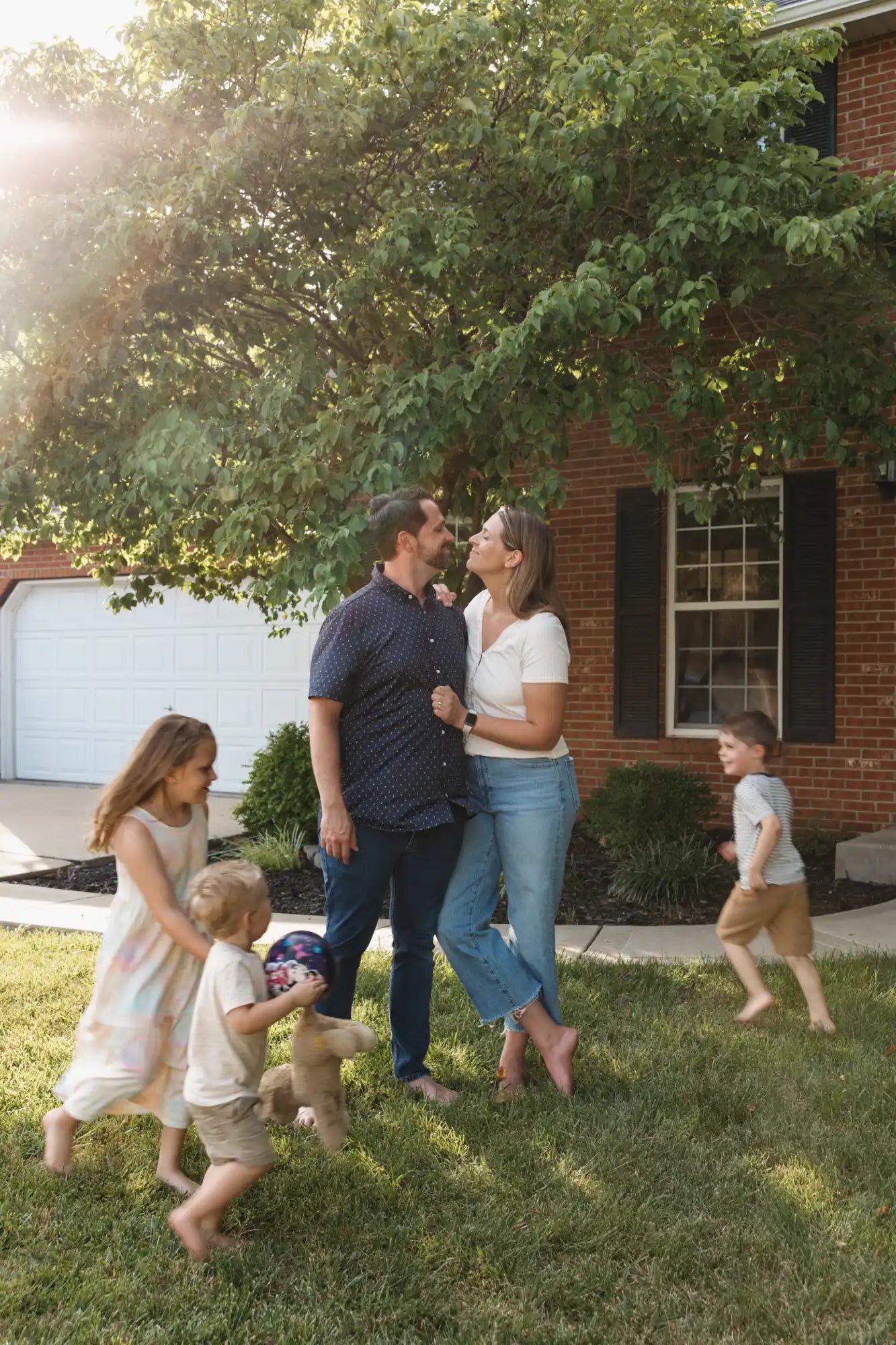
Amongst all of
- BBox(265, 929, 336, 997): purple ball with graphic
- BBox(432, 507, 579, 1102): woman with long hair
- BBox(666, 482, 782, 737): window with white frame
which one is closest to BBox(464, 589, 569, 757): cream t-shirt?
BBox(432, 507, 579, 1102): woman with long hair

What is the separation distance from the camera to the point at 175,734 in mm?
3156

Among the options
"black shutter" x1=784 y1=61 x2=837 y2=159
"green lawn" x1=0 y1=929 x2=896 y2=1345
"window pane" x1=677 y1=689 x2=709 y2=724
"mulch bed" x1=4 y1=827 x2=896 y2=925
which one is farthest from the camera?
"window pane" x1=677 y1=689 x2=709 y2=724

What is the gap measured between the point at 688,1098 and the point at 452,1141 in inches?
31.1

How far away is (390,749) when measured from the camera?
362 cm

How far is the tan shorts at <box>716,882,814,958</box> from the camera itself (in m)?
4.45

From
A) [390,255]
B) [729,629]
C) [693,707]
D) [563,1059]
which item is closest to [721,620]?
[729,629]

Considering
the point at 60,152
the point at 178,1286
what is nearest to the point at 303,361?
the point at 60,152

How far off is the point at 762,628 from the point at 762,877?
493 centimetres

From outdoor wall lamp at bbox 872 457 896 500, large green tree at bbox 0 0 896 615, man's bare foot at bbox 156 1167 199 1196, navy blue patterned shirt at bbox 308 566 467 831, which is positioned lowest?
man's bare foot at bbox 156 1167 199 1196

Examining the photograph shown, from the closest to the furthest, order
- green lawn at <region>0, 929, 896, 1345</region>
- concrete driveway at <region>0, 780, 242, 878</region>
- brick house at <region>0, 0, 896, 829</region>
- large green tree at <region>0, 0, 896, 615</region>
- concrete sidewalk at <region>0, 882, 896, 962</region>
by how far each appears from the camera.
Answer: green lawn at <region>0, 929, 896, 1345</region>
concrete sidewalk at <region>0, 882, 896, 962</region>
large green tree at <region>0, 0, 896, 615</region>
concrete driveway at <region>0, 780, 242, 878</region>
brick house at <region>0, 0, 896, 829</region>

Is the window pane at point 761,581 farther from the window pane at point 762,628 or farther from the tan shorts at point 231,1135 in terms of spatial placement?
the tan shorts at point 231,1135

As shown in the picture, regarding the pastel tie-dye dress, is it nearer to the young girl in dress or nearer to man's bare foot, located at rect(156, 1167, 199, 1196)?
the young girl in dress

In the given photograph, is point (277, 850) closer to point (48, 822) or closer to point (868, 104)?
point (48, 822)

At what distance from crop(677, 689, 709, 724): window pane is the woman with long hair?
18.5 ft
